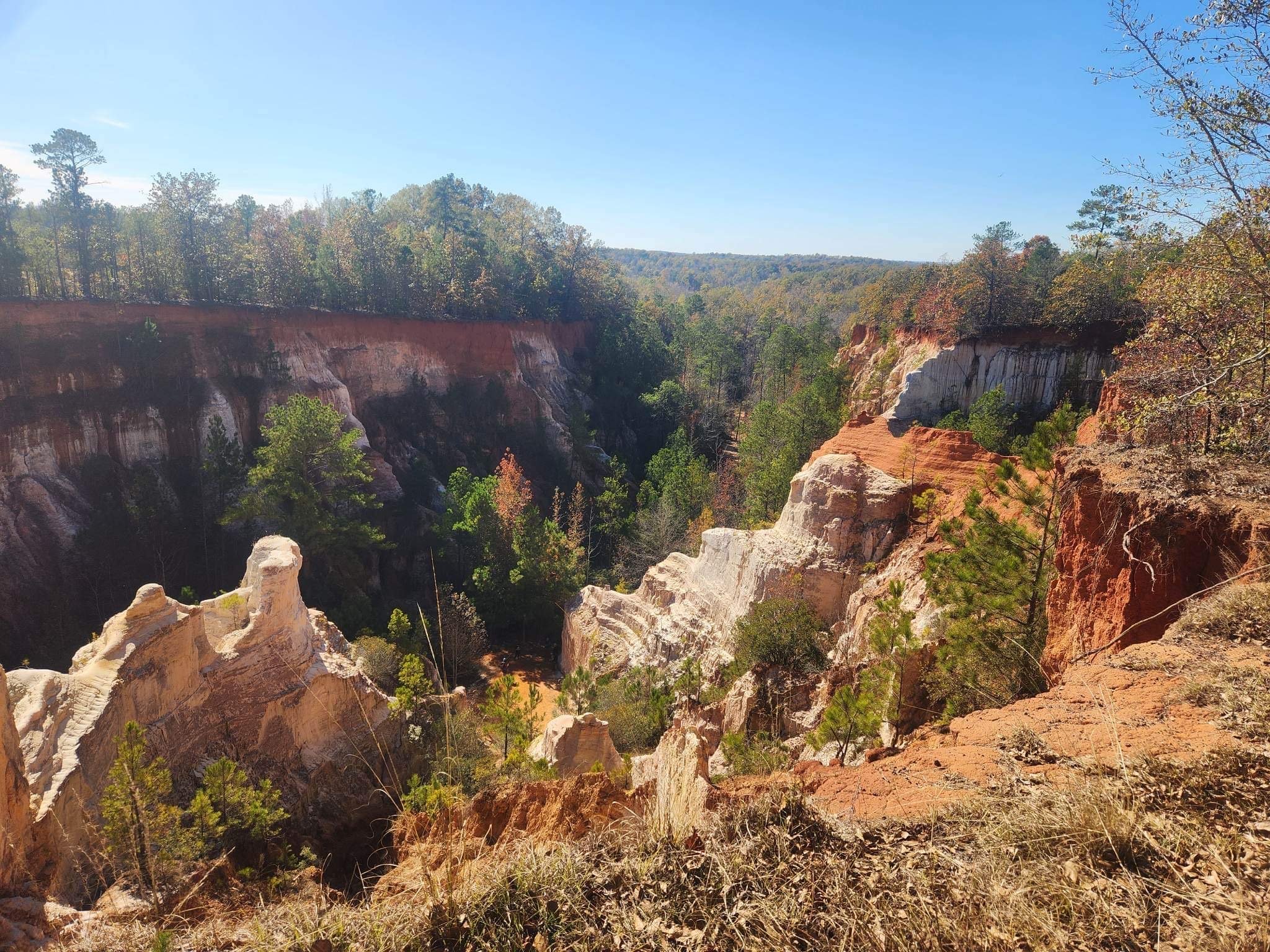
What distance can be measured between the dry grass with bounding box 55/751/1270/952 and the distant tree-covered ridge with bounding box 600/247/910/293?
12635 cm

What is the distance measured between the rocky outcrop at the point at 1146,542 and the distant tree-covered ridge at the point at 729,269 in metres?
122

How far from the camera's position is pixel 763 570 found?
55.2ft

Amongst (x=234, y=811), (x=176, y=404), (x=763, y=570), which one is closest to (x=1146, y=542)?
(x=763, y=570)

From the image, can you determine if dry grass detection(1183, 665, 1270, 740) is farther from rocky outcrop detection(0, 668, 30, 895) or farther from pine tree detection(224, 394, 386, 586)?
pine tree detection(224, 394, 386, 586)

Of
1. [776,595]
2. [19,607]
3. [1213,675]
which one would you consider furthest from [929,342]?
[19,607]

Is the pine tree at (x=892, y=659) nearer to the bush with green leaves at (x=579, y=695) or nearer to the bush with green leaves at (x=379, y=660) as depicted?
the bush with green leaves at (x=579, y=695)

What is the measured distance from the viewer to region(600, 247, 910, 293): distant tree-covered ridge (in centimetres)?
14550

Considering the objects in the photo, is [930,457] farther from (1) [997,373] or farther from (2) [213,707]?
(1) [997,373]

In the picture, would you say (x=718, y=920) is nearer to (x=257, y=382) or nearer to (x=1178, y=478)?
(x=1178, y=478)

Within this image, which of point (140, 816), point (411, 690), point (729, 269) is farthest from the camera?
point (729, 269)

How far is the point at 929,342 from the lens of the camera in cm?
3366

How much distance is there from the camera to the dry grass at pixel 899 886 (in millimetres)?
2732

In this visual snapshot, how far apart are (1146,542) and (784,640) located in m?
8.87

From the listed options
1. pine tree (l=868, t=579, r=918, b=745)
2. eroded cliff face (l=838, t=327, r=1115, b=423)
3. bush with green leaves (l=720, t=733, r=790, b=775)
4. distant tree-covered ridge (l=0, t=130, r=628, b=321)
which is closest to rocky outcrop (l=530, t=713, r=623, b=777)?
bush with green leaves (l=720, t=733, r=790, b=775)
